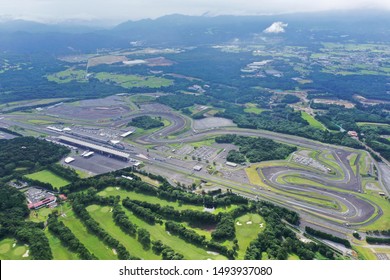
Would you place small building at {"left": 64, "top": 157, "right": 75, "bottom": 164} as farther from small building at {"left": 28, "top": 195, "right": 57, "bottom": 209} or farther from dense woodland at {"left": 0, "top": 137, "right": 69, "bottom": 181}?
small building at {"left": 28, "top": 195, "right": 57, "bottom": 209}

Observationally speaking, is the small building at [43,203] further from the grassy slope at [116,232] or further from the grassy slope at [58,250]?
the grassy slope at [58,250]

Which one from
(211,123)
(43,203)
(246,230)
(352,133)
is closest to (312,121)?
(352,133)

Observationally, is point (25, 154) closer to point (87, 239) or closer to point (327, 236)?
point (87, 239)

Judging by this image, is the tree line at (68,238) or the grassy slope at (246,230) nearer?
the tree line at (68,238)

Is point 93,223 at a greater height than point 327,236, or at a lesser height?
greater

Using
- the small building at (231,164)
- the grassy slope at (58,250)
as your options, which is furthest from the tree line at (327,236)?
the grassy slope at (58,250)

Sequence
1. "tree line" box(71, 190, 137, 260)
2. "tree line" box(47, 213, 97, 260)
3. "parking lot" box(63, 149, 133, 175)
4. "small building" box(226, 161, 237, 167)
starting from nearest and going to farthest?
"tree line" box(47, 213, 97, 260)
"tree line" box(71, 190, 137, 260)
"parking lot" box(63, 149, 133, 175)
"small building" box(226, 161, 237, 167)

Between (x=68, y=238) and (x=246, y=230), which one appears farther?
(x=246, y=230)

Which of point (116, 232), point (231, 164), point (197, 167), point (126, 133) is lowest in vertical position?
point (231, 164)

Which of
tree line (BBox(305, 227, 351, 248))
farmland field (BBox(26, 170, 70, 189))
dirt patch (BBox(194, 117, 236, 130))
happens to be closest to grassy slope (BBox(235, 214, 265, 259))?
tree line (BBox(305, 227, 351, 248))

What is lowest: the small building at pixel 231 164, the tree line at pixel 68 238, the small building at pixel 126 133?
the small building at pixel 231 164

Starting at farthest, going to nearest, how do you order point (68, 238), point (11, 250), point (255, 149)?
point (255, 149) → point (68, 238) → point (11, 250)
